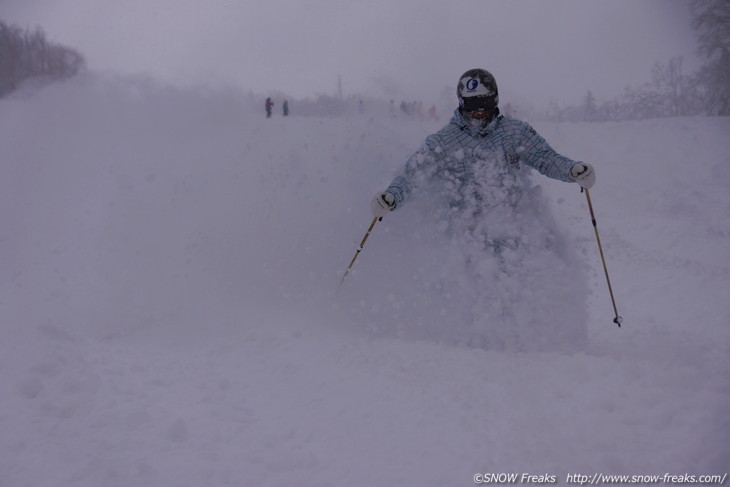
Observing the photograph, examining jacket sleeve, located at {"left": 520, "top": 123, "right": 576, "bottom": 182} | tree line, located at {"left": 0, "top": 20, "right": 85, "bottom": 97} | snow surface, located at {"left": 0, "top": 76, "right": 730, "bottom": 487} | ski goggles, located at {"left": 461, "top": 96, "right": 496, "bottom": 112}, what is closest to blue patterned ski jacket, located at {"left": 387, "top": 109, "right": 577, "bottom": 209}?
jacket sleeve, located at {"left": 520, "top": 123, "right": 576, "bottom": 182}

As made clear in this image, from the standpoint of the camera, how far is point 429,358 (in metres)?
3.30

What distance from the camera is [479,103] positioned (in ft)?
12.8

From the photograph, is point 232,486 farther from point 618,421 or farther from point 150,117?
point 150,117

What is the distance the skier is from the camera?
3730mm

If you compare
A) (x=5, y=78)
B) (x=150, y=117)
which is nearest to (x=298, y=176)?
(x=150, y=117)

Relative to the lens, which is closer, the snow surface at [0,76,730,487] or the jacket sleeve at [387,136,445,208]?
the snow surface at [0,76,730,487]

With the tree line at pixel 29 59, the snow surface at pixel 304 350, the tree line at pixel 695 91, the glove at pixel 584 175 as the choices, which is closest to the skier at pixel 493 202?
the glove at pixel 584 175

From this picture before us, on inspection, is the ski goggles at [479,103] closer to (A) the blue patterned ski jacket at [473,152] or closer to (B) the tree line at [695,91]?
(A) the blue patterned ski jacket at [473,152]

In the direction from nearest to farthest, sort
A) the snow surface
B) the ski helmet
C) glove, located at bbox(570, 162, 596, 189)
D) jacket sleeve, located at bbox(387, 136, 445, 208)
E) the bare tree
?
the snow surface
glove, located at bbox(570, 162, 596, 189)
the ski helmet
jacket sleeve, located at bbox(387, 136, 445, 208)
the bare tree

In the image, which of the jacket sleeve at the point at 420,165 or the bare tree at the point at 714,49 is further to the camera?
the bare tree at the point at 714,49

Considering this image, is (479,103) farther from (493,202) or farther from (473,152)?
(493,202)

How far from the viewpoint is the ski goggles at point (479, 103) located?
3893 mm

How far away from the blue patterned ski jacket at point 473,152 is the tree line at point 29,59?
24138 mm

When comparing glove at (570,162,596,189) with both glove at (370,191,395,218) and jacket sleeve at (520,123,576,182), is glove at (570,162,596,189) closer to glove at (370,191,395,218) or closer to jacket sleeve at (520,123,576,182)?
jacket sleeve at (520,123,576,182)
